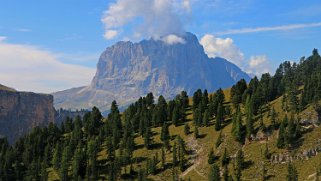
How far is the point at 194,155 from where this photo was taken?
16750cm

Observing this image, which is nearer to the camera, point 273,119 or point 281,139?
point 281,139

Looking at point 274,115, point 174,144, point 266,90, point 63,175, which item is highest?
point 266,90

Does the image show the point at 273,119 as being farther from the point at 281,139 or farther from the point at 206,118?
the point at 206,118

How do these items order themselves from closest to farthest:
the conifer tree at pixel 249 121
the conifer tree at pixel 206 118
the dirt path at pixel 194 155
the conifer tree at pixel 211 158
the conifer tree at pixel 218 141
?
the conifer tree at pixel 211 158 → the conifer tree at pixel 249 121 → the dirt path at pixel 194 155 → the conifer tree at pixel 218 141 → the conifer tree at pixel 206 118

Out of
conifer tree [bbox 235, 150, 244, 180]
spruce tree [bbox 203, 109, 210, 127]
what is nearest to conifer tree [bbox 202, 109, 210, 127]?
spruce tree [bbox 203, 109, 210, 127]

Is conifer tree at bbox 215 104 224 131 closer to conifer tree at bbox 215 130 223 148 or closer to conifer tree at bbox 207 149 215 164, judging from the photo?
conifer tree at bbox 215 130 223 148

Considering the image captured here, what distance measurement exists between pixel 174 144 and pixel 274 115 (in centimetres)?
4088

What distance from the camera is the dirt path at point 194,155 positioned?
15862 cm

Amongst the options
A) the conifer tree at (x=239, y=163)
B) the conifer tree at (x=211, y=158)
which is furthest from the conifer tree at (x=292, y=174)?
the conifer tree at (x=211, y=158)

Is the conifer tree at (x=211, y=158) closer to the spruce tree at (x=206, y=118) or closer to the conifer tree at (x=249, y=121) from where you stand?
the conifer tree at (x=249, y=121)

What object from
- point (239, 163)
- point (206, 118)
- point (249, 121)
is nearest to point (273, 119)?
point (249, 121)

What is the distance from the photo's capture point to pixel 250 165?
14538cm

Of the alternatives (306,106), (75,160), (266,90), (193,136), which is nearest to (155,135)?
(193,136)

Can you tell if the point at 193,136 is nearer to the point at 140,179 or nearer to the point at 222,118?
the point at 222,118
